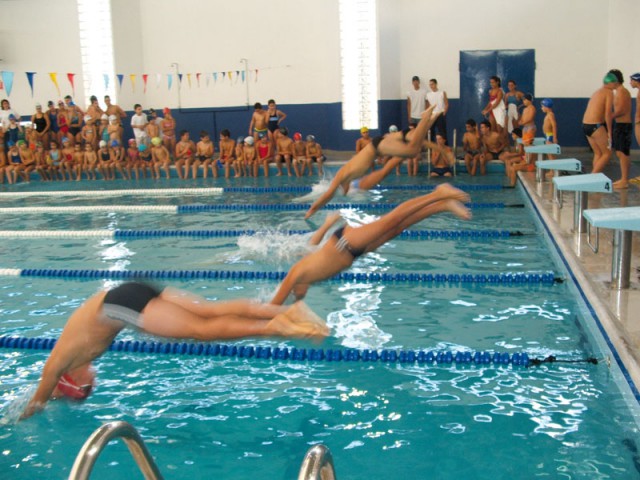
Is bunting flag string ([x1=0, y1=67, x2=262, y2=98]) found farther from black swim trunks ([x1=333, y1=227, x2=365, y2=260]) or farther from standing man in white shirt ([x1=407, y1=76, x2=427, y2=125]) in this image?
black swim trunks ([x1=333, y1=227, x2=365, y2=260])

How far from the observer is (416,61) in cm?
1495

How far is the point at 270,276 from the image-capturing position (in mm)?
6328

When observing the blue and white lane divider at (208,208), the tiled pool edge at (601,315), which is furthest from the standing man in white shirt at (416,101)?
the tiled pool edge at (601,315)

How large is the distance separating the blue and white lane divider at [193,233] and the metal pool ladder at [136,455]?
19.6 ft

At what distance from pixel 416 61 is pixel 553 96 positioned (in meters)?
2.81

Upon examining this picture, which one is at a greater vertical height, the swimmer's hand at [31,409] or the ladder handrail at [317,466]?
the ladder handrail at [317,466]

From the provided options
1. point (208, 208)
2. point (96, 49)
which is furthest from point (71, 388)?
point (96, 49)

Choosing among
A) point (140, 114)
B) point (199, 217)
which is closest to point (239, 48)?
point (140, 114)

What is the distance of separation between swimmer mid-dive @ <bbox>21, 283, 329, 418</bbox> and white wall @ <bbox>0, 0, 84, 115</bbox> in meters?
14.9

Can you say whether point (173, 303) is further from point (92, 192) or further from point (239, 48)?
point (239, 48)

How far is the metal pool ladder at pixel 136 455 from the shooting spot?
175 cm

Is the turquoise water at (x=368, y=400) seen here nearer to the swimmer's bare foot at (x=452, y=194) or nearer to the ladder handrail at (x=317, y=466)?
the swimmer's bare foot at (x=452, y=194)

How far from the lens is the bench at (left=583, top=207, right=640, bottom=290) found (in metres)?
4.06

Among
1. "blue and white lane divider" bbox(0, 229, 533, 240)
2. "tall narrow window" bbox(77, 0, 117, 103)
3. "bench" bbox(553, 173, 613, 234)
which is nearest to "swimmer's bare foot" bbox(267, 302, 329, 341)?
"bench" bbox(553, 173, 613, 234)
